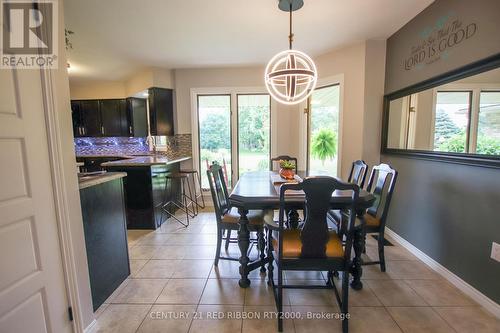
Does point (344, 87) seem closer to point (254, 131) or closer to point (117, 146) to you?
point (254, 131)

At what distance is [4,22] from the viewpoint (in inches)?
42.1

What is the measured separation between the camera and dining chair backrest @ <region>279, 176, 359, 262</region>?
1.41 m

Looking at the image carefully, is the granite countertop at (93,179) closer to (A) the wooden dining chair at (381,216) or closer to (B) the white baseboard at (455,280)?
(A) the wooden dining chair at (381,216)

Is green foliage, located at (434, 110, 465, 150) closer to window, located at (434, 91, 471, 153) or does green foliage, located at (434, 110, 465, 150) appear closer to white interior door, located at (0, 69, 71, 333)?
window, located at (434, 91, 471, 153)

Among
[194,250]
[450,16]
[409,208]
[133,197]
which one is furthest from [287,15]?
[133,197]

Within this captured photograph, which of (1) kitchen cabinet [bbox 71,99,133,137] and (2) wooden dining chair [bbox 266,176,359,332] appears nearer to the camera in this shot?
(2) wooden dining chair [bbox 266,176,359,332]

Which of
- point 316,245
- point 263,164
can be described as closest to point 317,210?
point 316,245

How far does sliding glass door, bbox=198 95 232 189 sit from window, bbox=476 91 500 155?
3.44 m

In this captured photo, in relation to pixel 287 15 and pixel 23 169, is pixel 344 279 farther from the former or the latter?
pixel 287 15

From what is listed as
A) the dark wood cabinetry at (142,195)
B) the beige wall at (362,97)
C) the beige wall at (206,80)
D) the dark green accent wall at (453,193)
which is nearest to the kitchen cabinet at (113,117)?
the beige wall at (206,80)

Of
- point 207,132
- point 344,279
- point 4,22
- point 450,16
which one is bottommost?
point 344,279

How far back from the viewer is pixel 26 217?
3.84 ft

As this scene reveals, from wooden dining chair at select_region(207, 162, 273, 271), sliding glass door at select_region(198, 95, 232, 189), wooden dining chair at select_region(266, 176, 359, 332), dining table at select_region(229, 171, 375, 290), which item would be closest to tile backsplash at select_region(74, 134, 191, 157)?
sliding glass door at select_region(198, 95, 232, 189)

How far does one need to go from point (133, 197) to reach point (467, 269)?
12.4ft
